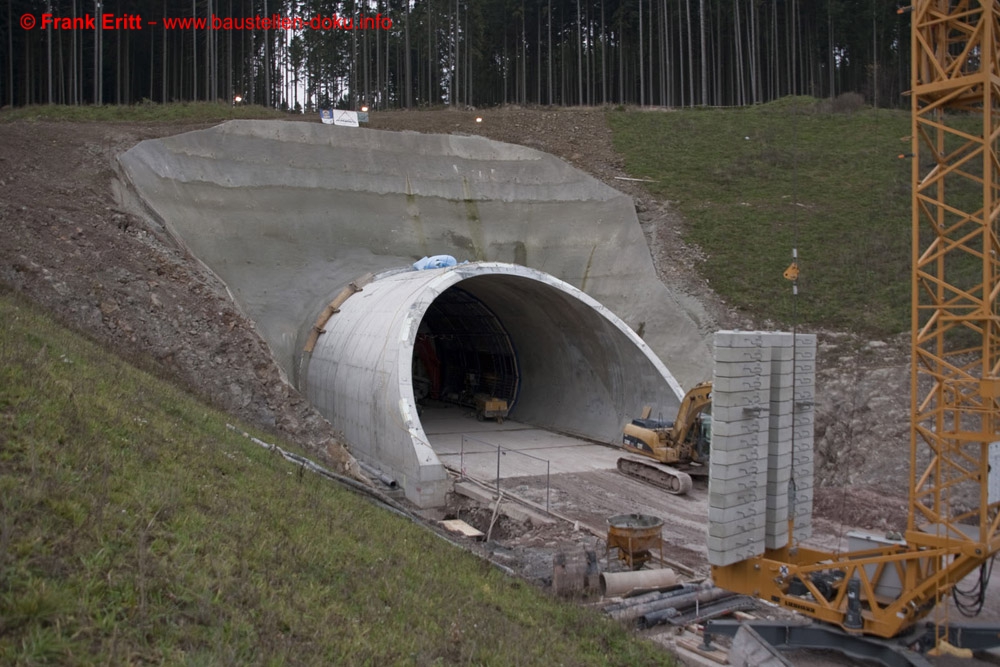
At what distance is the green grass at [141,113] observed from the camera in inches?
1265

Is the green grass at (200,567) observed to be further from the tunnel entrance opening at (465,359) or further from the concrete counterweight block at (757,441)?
the tunnel entrance opening at (465,359)

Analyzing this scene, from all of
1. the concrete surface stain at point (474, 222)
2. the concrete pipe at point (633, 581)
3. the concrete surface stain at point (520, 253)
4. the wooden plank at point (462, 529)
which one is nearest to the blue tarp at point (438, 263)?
the concrete surface stain at point (474, 222)

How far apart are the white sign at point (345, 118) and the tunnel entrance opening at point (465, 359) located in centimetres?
803

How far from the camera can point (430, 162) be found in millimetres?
29281

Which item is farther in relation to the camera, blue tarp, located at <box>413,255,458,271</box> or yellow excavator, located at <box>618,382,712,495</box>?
blue tarp, located at <box>413,255,458,271</box>

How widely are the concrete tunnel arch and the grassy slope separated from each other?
5617 mm

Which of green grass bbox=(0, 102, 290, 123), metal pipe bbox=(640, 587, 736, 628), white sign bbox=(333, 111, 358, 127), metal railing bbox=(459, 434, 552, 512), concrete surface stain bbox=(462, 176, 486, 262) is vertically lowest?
metal railing bbox=(459, 434, 552, 512)

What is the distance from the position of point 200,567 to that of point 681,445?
1389 centimetres

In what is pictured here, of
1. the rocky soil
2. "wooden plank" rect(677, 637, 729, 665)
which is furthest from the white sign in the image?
"wooden plank" rect(677, 637, 729, 665)

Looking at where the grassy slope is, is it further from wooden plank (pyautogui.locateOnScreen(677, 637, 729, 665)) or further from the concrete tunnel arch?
wooden plank (pyautogui.locateOnScreen(677, 637, 729, 665))

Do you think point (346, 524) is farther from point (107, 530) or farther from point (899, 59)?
point (899, 59)

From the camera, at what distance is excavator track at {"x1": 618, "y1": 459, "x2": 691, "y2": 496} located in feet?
55.8

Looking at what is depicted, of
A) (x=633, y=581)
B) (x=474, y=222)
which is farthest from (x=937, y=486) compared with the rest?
(x=474, y=222)

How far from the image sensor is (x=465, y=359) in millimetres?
30812
